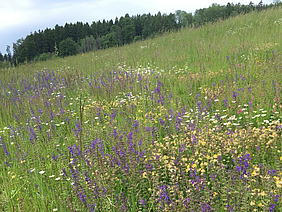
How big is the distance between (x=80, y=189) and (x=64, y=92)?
399 cm

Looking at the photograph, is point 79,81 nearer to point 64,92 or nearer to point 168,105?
point 64,92

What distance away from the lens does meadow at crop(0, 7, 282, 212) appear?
7.17 ft

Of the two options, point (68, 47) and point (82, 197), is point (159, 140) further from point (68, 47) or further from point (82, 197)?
point (68, 47)

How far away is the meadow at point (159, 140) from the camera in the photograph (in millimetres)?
2186

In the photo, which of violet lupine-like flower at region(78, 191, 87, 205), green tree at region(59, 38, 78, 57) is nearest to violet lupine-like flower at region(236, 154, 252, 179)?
violet lupine-like flower at region(78, 191, 87, 205)

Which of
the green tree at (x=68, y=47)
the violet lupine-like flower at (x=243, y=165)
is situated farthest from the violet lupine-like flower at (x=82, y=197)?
the green tree at (x=68, y=47)

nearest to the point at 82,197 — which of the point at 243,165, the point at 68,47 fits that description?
the point at 243,165

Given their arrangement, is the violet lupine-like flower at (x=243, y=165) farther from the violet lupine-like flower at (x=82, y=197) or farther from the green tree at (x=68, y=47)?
the green tree at (x=68, y=47)

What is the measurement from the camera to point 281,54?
18.9 ft

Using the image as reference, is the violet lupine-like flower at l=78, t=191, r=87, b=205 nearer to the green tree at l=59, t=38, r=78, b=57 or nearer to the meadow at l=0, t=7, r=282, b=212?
the meadow at l=0, t=7, r=282, b=212

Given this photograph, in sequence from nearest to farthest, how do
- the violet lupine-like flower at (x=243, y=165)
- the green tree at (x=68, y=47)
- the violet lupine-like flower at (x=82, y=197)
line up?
1. the violet lupine-like flower at (x=82, y=197)
2. the violet lupine-like flower at (x=243, y=165)
3. the green tree at (x=68, y=47)

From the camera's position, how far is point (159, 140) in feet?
10.3

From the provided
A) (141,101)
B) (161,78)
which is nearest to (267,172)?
(141,101)

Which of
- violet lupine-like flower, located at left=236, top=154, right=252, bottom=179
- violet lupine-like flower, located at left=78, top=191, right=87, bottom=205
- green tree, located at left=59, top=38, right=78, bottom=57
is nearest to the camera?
violet lupine-like flower, located at left=78, top=191, right=87, bottom=205
